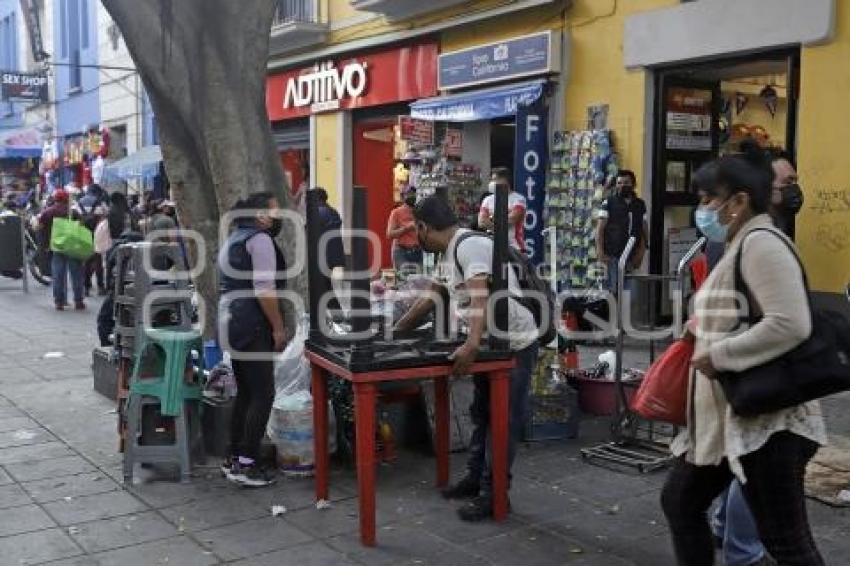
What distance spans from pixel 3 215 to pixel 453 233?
12.9m

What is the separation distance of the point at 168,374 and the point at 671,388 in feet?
10.7

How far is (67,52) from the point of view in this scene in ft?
90.1

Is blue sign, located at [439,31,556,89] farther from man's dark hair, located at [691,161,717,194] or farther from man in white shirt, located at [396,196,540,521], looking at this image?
man's dark hair, located at [691,161,717,194]

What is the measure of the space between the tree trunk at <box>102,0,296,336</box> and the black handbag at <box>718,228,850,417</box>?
15.5ft

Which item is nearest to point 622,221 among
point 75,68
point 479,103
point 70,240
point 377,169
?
point 479,103

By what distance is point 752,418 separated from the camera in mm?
2912

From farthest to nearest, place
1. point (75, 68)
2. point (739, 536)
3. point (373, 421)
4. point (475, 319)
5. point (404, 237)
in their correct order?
point (75, 68) < point (404, 237) < point (475, 319) < point (373, 421) < point (739, 536)

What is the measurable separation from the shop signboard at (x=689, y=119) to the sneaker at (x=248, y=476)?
670 centimetres

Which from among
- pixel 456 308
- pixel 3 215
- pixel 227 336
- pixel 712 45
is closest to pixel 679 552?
pixel 456 308

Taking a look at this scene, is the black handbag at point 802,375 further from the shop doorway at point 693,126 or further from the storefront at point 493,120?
the storefront at point 493,120

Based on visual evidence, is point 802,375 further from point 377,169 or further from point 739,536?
point 377,169

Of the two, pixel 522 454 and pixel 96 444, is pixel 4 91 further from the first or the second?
pixel 522 454

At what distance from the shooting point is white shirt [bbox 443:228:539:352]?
4422 millimetres

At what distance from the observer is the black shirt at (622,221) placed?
9742 mm
